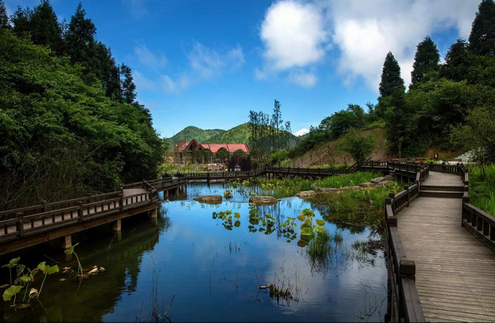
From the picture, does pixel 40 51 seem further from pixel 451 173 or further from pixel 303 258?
pixel 451 173

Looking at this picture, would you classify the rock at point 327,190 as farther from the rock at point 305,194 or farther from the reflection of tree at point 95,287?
the reflection of tree at point 95,287

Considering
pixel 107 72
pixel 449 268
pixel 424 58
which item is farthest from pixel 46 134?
pixel 424 58

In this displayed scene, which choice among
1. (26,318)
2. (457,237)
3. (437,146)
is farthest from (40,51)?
(437,146)

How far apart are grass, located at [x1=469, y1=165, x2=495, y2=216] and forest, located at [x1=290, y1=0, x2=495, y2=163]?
1074cm

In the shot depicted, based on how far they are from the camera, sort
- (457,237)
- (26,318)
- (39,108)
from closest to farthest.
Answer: (26,318), (457,237), (39,108)

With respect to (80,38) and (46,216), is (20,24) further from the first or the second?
(46,216)

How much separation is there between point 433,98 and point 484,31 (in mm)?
18737

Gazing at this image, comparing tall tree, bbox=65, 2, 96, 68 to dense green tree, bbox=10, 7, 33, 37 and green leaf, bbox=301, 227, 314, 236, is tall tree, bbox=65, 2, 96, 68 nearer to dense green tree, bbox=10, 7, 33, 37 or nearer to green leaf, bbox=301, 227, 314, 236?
dense green tree, bbox=10, 7, 33, 37

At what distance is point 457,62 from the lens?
141 feet

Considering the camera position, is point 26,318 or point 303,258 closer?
point 26,318

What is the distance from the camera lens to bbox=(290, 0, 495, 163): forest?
36.2 meters

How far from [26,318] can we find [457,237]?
11.8 meters

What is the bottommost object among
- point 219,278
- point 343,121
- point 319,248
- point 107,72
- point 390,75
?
point 219,278

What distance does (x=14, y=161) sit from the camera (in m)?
12.8
